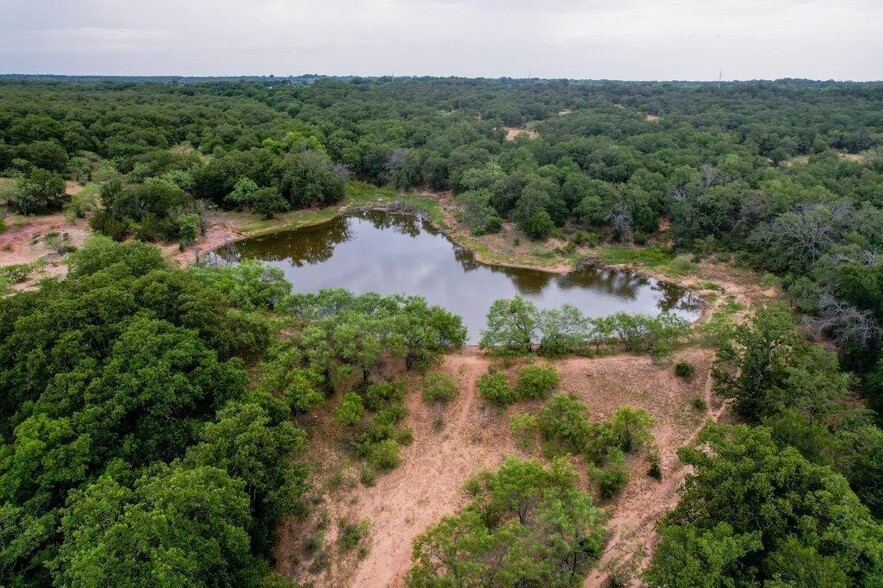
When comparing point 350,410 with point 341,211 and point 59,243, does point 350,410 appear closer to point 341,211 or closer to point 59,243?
point 59,243

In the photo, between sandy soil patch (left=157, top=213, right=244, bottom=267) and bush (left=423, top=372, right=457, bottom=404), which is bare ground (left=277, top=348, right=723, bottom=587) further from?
sandy soil patch (left=157, top=213, right=244, bottom=267)

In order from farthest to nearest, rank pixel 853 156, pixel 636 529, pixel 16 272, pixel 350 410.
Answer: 1. pixel 853 156
2. pixel 16 272
3. pixel 350 410
4. pixel 636 529

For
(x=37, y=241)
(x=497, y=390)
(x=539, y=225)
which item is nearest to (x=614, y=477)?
(x=497, y=390)

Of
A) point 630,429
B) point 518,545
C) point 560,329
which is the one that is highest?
point 560,329

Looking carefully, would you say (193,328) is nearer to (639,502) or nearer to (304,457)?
(304,457)

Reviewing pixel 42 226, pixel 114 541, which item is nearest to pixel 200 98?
pixel 42 226

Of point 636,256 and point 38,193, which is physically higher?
point 38,193

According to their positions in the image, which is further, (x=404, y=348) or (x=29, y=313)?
(x=404, y=348)

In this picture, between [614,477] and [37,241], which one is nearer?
[614,477]
